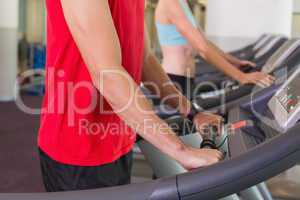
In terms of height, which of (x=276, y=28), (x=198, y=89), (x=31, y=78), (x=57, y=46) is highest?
(x=57, y=46)

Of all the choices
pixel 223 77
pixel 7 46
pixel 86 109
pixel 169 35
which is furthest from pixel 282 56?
pixel 7 46

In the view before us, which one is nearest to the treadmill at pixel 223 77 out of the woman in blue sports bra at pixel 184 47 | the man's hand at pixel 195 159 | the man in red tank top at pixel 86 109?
the woman in blue sports bra at pixel 184 47

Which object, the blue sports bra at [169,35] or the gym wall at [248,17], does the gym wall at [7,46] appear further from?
the blue sports bra at [169,35]

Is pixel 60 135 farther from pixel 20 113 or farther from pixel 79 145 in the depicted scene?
pixel 20 113

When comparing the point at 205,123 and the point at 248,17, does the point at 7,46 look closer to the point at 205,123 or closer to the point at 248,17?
the point at 248,17

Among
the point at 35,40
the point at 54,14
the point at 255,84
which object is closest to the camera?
the point at 54,14

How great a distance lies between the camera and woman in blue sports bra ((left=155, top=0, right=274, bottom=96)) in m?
2.17

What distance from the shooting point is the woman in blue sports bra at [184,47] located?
Answer: 217 centimetres

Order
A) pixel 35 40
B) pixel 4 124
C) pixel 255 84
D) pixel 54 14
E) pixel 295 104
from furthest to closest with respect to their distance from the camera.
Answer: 1. pixel 35 40
2. pixel 4 124
3. pixel 255 84
4. pixel 295 104
5. pixel 54 14

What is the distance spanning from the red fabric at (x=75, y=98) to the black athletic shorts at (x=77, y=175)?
0.02 meters

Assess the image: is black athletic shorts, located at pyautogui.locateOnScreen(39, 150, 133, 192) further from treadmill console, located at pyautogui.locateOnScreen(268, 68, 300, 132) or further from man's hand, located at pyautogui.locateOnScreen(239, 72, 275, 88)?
man's hand, located at pyautogui.locateOnScreen(239, 72, 275, 88)

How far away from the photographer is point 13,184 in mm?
3244

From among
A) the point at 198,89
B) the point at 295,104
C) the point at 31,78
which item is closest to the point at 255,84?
the point at 295,104

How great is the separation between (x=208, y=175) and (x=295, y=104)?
1.59 feet
